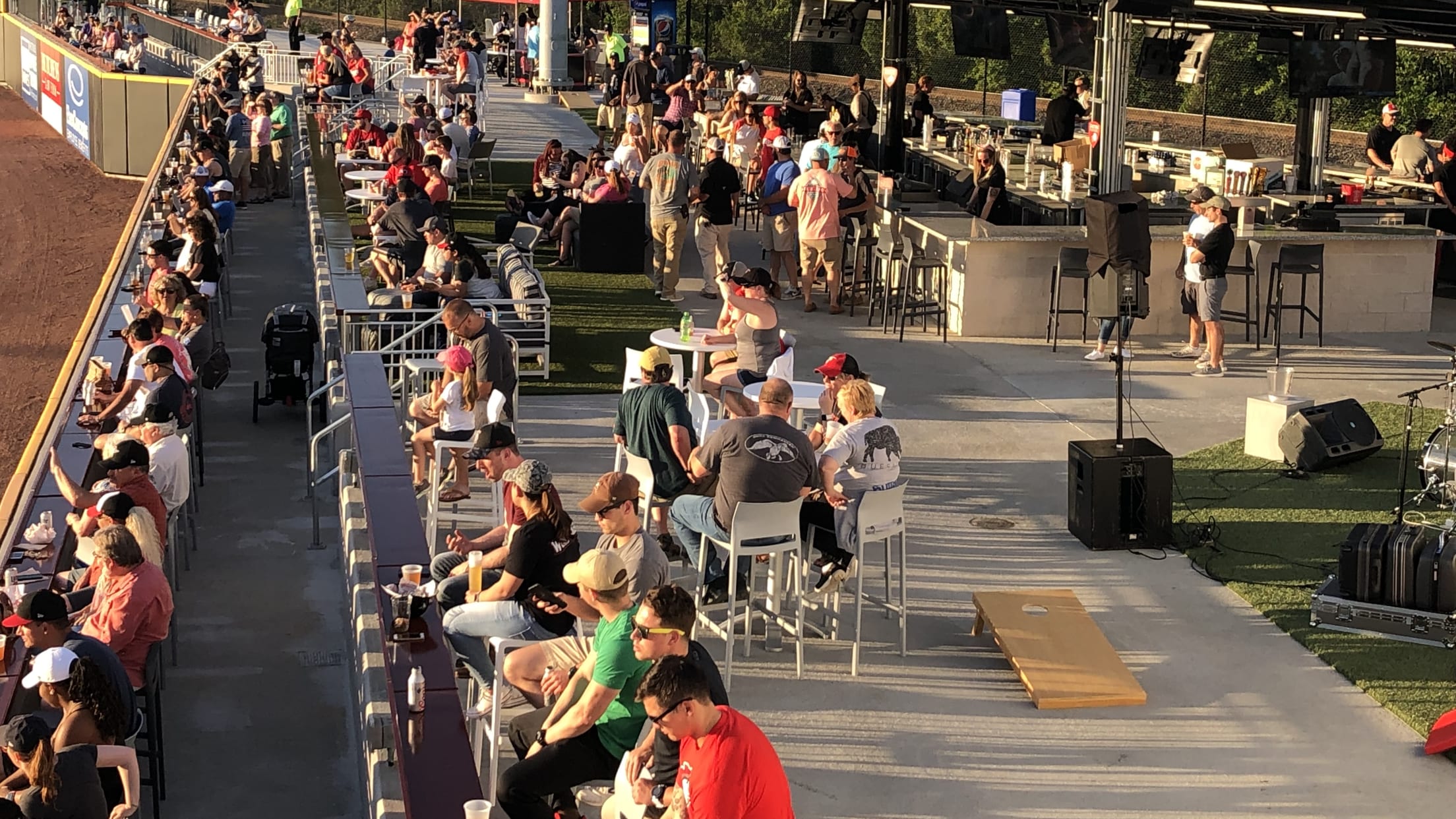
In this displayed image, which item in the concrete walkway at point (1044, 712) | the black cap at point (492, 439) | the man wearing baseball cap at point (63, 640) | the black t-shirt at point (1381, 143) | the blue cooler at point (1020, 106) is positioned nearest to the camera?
the man wearing baseball cap at point (63, 640)

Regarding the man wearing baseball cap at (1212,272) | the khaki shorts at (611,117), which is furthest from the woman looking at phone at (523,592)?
the khaki shorts at (611,117)

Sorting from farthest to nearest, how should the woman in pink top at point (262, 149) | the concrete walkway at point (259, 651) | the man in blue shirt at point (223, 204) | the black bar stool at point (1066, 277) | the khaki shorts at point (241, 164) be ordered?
the woman in pink top at point (262, 149) → the khaki shorts at point (241, 164) → the man in blue shirt at point (223, 204) → the black bar stool at point (1066, 277) → the concrete walkway at point (259, 651)

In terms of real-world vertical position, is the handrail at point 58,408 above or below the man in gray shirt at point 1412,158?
below

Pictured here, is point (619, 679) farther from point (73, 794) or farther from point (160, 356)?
point (160, 356)

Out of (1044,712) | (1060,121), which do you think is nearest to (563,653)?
(1044,712)

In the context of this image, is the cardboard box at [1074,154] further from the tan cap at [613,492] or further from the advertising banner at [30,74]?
the advertising banner at [30,74]

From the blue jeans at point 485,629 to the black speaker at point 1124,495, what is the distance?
4.57m

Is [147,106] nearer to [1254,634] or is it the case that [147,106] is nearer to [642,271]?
[642,271]

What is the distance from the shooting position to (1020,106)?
28203 mm

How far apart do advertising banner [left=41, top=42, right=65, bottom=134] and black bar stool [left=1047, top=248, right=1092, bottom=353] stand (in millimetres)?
36107

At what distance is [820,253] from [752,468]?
9.14m

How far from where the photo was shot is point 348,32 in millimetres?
38625

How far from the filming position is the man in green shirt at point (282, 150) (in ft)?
89.4

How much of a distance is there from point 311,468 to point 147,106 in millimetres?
30370
